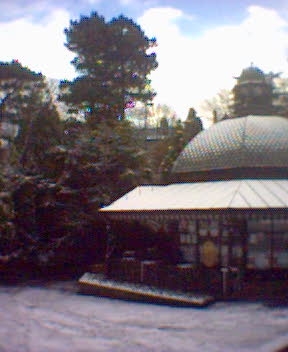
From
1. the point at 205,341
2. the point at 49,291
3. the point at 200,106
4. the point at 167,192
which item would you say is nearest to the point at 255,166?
the point at 167,192

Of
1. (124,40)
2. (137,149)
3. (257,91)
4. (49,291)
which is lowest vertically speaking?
(49,291)

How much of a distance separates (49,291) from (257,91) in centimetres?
1885

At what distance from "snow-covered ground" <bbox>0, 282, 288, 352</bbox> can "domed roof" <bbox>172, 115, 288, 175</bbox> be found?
9875mm

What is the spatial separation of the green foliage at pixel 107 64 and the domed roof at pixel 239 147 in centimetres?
1252

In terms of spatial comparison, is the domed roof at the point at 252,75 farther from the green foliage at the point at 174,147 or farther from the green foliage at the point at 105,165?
the green foliage at the point at 105,165

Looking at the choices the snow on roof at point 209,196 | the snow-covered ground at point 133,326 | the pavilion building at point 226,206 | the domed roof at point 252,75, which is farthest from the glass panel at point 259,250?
the domed roof at point 252,75

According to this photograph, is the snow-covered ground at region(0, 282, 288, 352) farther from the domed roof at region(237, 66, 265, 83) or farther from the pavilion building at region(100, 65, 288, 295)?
the domed roof at region(237, 66, 265, 83)

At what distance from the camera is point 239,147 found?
81.4ft

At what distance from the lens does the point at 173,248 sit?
24391 mm

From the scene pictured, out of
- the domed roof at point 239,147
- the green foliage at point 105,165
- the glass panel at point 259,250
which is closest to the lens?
the glass panel at point 259,250

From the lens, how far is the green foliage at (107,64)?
38.5m

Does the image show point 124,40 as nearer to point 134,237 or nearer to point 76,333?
point 134,237

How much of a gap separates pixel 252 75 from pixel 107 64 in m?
13.1

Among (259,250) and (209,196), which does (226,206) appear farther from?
(259,250)
